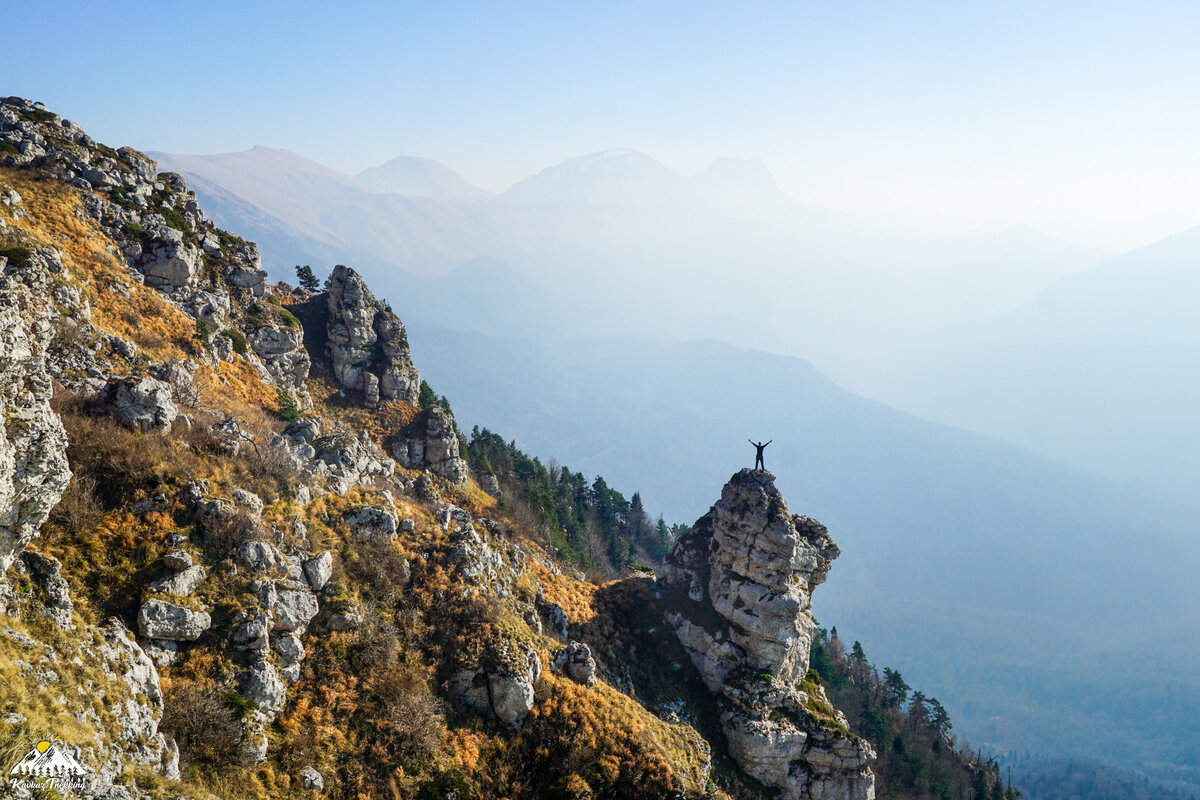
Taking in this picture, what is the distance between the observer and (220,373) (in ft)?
131

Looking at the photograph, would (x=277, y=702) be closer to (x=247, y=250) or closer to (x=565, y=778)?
(x=565, y=778)

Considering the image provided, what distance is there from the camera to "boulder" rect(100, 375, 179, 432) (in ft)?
78.9

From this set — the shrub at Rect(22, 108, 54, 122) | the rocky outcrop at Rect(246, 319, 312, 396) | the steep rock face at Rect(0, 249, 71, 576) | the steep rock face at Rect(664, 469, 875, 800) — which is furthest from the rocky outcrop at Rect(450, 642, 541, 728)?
the shrub at Rect(22, 108, 54, 122)

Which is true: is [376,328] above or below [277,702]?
above

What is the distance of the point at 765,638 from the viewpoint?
114ft

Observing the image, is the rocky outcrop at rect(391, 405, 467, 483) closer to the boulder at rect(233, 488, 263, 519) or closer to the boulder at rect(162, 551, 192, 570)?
the boulder at rect(233, 488, 263, 519)

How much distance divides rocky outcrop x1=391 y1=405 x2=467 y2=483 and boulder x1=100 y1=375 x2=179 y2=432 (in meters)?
28.7

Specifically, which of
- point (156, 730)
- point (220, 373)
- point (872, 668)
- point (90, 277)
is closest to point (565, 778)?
point (156, 730)

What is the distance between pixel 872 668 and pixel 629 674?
3047 inches

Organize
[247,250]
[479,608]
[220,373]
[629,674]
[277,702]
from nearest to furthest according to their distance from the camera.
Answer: [277,702] < [479,608] < [629,674] < [220,373] < [247,250]

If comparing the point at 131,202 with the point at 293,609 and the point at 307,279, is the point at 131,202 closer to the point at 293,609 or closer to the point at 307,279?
the point at 307,279

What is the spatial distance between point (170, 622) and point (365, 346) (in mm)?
40254

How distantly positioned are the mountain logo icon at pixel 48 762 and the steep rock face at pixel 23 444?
5391mm

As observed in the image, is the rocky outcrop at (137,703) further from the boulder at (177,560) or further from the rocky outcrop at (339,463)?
the rocky outcrop at (339,463)
